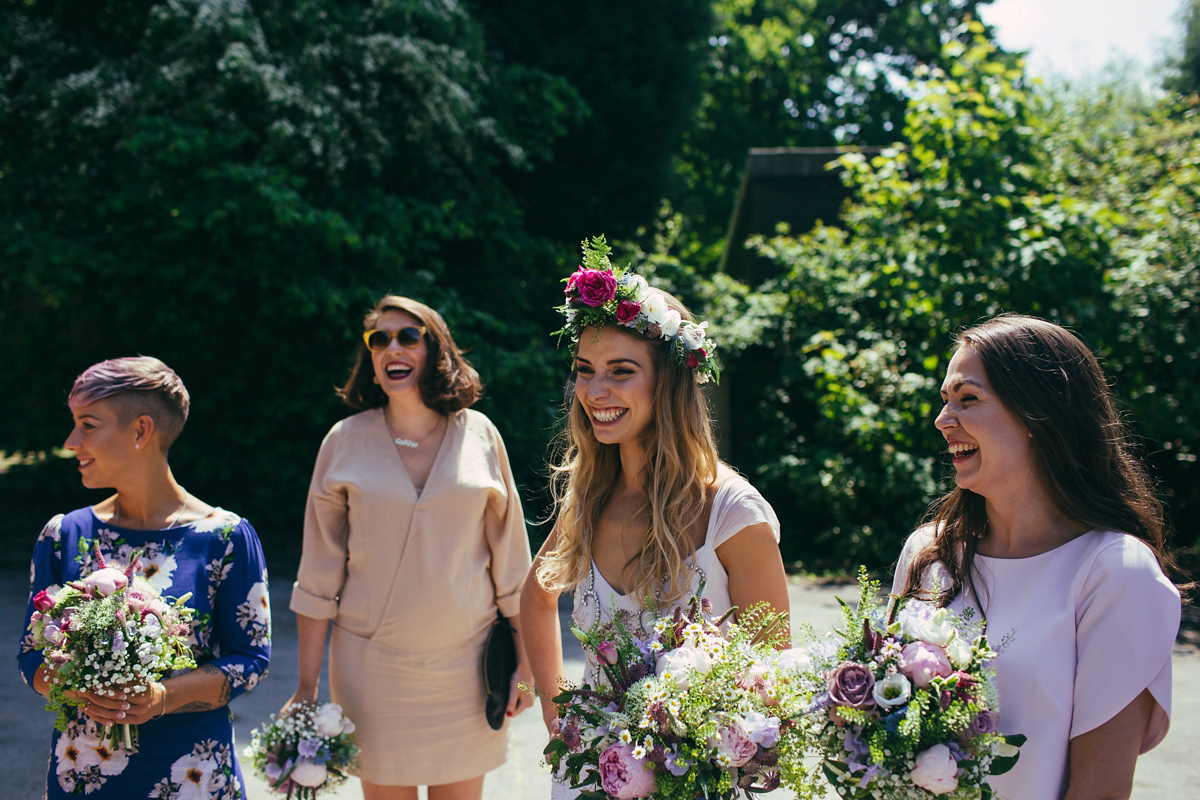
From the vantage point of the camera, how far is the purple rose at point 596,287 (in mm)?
2439

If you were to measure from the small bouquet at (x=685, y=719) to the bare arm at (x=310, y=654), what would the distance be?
1606 mm

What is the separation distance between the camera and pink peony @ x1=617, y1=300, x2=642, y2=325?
2.41 m

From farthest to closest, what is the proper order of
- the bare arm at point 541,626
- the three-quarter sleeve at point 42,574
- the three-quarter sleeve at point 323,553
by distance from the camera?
1. the three-quarter sleeve at point 323,553
2. the bare arm at point 541,626
3. the three-quarter sleeve at point 42,574

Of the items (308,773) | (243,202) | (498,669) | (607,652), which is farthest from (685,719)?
(243,202)

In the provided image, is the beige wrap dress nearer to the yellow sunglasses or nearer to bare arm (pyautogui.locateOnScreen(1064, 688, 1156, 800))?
the yellow sunglasses

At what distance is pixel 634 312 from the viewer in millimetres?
2414

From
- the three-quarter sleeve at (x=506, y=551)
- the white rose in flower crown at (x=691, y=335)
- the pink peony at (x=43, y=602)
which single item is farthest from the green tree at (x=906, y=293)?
the pink peony at (x=43, y=602)

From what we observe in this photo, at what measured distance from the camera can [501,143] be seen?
9.03 metres

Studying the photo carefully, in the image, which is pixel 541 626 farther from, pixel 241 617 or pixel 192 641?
pixel 192 641

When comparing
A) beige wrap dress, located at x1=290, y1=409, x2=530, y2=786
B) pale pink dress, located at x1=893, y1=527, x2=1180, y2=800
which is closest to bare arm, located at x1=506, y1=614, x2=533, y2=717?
beige wrap dress, located at x1=290, y1=409, x2=530, y2=786

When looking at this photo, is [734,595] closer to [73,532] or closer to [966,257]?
[73,532]

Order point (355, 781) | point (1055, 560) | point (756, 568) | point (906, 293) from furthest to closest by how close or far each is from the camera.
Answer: point (906, 293)
point (355, 781)
point (756, 568)
point (1055, 560)

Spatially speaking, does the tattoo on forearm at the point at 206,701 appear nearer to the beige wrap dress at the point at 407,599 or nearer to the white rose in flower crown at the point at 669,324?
the beige wrap dress at the point at 407,599

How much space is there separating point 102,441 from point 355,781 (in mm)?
2783
